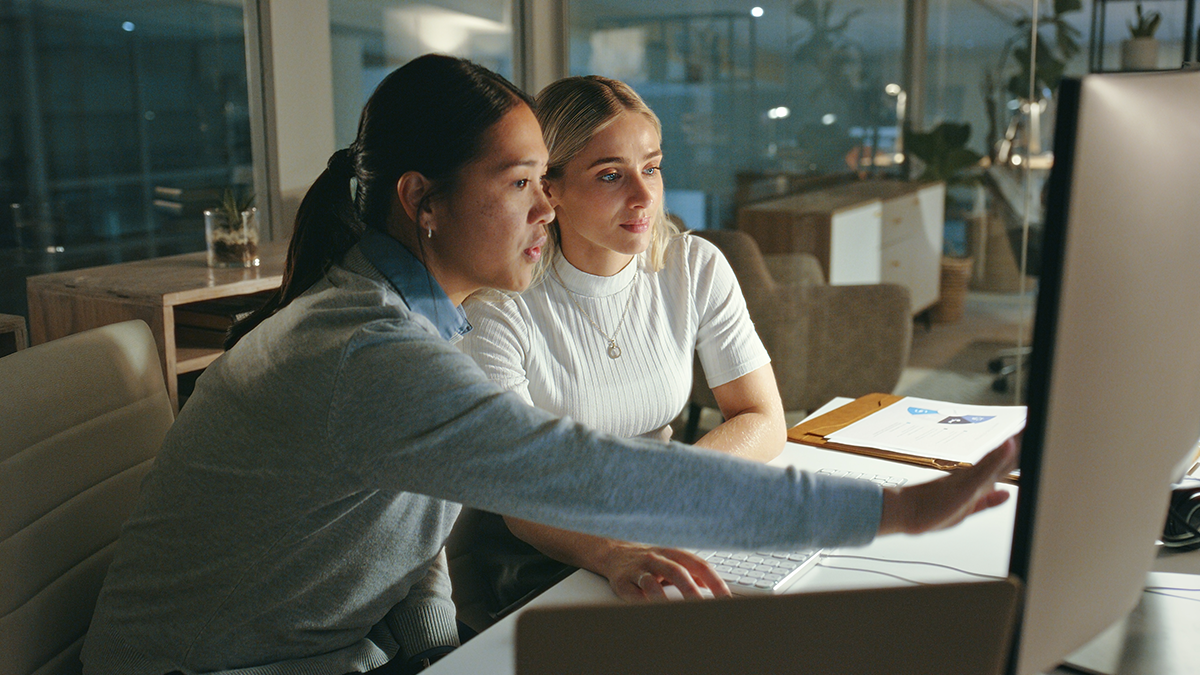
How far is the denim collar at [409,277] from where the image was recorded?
109 cm

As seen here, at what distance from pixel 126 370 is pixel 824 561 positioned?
0.93 m

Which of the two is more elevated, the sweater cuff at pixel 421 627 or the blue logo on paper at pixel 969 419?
the blue logo on paper at pixel 969 419

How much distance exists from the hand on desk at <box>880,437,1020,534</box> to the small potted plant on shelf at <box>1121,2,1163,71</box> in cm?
280

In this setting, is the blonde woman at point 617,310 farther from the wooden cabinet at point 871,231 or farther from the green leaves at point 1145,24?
the green leaves at point 1145,24

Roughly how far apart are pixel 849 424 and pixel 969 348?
1854mm

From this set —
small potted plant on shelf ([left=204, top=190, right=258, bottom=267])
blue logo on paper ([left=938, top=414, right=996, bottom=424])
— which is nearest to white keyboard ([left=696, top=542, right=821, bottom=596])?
blue logo on paper ([left=938, top=414, right=996, bottom=424])

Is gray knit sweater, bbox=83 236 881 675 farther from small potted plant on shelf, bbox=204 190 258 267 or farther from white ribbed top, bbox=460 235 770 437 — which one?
small potted plant on shelf, bbox=204 190 258 267

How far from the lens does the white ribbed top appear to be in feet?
5.32

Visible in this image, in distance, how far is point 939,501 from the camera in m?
0.84

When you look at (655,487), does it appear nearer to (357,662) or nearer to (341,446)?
(341,446)

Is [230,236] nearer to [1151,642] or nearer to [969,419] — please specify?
[969,419]

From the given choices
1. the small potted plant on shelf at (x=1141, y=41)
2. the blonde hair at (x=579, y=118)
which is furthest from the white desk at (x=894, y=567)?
the small potted plant on shelf at (x=1141, y=41)

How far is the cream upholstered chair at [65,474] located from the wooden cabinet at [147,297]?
0.69m

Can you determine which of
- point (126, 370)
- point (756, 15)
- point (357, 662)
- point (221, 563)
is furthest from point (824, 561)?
point (756, 15)
